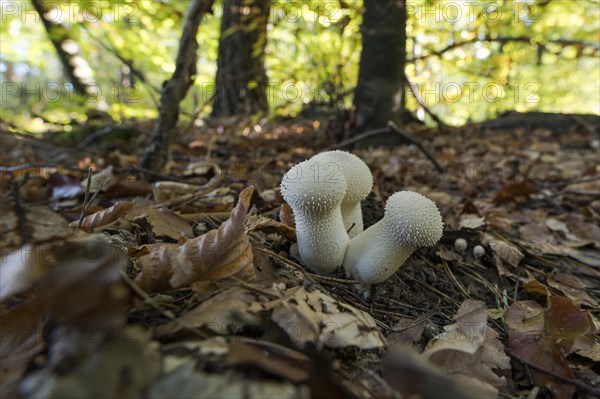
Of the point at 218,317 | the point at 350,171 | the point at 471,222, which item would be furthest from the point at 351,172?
the point at 471,222

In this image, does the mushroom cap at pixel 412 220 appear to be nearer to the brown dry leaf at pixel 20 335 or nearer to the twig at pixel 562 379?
the twig at pixel 562 379

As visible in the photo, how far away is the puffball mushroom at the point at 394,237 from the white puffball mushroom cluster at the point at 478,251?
56 cm

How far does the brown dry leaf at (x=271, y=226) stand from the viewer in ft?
4.75

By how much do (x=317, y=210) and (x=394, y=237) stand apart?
0.28 meters

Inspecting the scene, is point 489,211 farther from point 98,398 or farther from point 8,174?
point 8,174

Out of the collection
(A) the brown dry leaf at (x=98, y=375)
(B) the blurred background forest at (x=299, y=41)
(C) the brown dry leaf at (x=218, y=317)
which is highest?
(B) the blurred background forest at (x=299, y=41)

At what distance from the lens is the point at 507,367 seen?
1027 mm

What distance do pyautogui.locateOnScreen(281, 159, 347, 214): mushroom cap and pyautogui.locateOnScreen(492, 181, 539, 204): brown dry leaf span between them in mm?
1906

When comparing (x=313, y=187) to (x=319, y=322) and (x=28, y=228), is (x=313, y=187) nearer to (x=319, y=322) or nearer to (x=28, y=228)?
(x=319, y=322)

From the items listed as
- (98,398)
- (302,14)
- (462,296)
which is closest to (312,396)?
(98,398)

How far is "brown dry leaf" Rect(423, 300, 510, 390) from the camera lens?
97 cm

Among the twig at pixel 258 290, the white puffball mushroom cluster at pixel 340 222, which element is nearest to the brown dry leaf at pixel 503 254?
the white puffball mushroom cluster at pixel 340 222

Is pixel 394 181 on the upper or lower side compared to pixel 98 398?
lower

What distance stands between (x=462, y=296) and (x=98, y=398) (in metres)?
1.32
